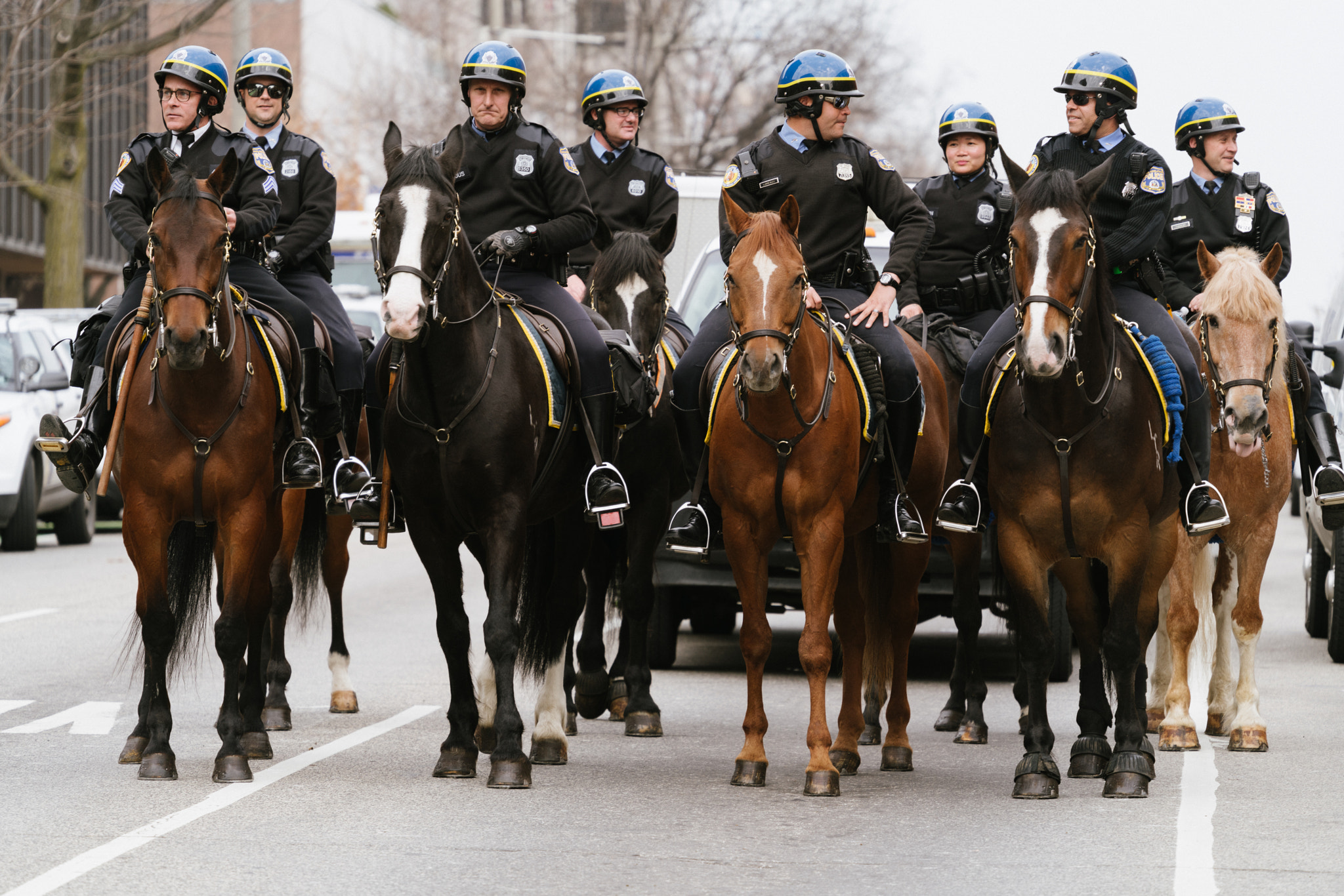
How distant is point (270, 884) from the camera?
20.9 ft

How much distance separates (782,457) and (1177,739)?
286 centimetres

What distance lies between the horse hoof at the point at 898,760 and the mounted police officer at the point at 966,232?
299 centimetres

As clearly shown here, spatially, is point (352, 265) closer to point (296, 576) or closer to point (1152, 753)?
point (296, 576)

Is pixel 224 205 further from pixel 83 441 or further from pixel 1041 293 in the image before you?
pixel 1041 293

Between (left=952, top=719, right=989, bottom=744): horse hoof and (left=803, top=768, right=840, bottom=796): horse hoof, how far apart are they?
6.79 feet

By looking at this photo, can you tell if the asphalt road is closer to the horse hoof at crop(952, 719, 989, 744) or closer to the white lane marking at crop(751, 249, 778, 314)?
the horse hoof at crop(952, 719, 989, 744)

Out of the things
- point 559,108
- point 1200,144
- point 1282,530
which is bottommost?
point 1282,530

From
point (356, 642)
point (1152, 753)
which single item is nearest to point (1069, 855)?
point (1152, 753)

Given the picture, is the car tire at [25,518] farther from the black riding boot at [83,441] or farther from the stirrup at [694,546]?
the stirrup at [694,546]

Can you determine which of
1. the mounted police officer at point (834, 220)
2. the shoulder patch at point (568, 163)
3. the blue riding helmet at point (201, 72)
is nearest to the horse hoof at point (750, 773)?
the mounted police officer at point (834, 220)

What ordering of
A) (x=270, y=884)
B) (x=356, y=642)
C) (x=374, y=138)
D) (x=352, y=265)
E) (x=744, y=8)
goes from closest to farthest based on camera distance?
(x=270, y=884), (x=356, y=642), (x=352, y=265), (x=744, y=8), (x=374, y=138)

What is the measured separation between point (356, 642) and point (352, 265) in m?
16.8

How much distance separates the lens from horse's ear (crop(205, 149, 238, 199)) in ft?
28.1

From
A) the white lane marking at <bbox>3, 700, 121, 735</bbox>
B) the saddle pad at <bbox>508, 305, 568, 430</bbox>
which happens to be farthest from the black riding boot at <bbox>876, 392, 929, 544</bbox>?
the white lane marking at <bbox>3, 700, 121, 735</bbox>
